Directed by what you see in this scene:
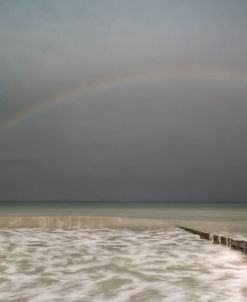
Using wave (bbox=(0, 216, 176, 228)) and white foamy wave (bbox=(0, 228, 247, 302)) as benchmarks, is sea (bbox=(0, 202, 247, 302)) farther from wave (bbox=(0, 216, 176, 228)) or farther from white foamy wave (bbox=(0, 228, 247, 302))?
wave (bbox=(0, 216, 176, 228))

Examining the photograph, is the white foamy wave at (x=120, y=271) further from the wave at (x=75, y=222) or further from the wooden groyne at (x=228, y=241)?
the wave at (x=75, y=222)

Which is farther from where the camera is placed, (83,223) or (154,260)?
(83,223)

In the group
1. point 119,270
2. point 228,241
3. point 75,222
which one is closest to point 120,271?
point 119,270

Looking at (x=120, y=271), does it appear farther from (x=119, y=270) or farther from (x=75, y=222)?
(x=75, y=222)

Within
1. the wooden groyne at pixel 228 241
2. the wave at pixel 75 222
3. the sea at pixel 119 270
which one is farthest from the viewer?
the wave at pixel 75 222

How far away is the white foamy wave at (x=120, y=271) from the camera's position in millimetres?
7645

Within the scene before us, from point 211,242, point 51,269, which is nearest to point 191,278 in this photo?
point 51,269

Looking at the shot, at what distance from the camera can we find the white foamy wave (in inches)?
301

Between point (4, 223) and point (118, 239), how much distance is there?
359 inches

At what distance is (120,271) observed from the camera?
10188 millimetres

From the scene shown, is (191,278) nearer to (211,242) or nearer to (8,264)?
(8,264)

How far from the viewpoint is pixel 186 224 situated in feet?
81.6

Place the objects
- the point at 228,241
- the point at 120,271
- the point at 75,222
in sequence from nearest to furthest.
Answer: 1. the point at 120,271
2. the point at 228,241
3. the point at 75,222

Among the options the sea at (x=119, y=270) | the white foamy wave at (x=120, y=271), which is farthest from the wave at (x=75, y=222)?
the white foamy wave at (x=120, y=271)
